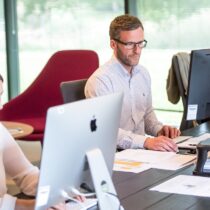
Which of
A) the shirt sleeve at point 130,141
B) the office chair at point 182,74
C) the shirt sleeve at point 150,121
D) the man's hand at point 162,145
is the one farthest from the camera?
the office chair at point 182,74

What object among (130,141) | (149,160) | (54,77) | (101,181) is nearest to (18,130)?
(54,77)

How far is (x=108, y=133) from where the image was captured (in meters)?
1.77

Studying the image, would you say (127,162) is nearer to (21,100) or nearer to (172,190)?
(172,190)

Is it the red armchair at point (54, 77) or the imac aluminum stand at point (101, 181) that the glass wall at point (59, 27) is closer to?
the red armchair at point (54, 77)

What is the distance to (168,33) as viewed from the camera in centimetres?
630

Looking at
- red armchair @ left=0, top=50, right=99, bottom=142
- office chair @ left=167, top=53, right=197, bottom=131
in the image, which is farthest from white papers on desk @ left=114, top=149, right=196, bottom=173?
red armchair @ left=0, top=50, right=99, bottom=142

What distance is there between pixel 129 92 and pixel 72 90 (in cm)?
34

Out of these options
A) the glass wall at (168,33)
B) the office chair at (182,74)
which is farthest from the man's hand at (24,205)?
the glass wall at (168,33)

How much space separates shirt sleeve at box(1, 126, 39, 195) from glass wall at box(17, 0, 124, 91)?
4.67m

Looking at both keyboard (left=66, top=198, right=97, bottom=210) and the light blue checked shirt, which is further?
the light blue checked shirt

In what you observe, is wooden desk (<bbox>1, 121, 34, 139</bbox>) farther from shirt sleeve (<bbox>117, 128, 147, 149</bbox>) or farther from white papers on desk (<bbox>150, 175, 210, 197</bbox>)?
white papers on desk (<bbox>150, 175, 210, 197</bbox>)

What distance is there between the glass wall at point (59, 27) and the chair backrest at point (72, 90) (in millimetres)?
3648

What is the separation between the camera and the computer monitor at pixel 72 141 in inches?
59.6

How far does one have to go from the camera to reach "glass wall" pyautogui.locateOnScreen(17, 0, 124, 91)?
6.77 metres
